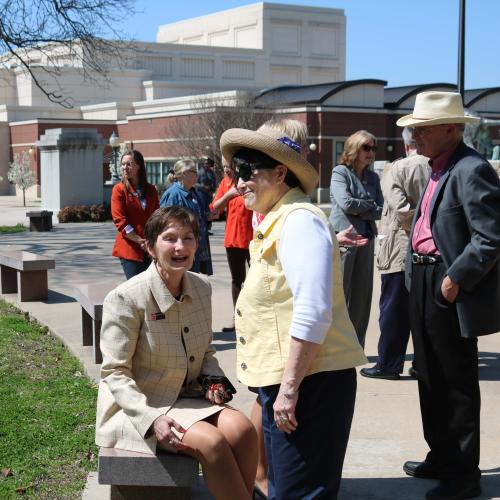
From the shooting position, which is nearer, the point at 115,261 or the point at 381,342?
the point at 381,342

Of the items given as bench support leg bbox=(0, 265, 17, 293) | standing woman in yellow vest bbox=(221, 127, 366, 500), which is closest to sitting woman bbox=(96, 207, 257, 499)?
standing woman in yellow vest bbox=(221, 127, 366, 500)

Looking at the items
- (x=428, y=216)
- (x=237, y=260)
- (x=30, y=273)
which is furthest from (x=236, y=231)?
(x=428, y=216)

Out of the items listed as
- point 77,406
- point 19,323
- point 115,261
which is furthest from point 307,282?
point 115,261

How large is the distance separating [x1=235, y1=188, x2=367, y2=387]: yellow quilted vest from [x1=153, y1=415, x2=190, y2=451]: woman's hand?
0.55 meters

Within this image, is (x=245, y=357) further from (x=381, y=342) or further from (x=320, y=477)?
(x=381, y=342)

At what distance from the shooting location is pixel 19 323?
9.45 metres

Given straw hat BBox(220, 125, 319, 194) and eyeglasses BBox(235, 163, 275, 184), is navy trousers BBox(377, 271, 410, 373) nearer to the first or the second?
straw hat BBox(220, 125, 319, 194)

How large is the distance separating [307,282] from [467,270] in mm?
1368

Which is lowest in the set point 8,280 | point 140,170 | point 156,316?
point 8,280

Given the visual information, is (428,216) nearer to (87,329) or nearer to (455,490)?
(455,490)

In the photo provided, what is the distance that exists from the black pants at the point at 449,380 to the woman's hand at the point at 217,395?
1068mm

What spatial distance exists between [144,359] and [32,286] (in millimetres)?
7161

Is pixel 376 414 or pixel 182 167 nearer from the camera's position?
pixel 376 414

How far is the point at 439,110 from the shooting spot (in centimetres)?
451
